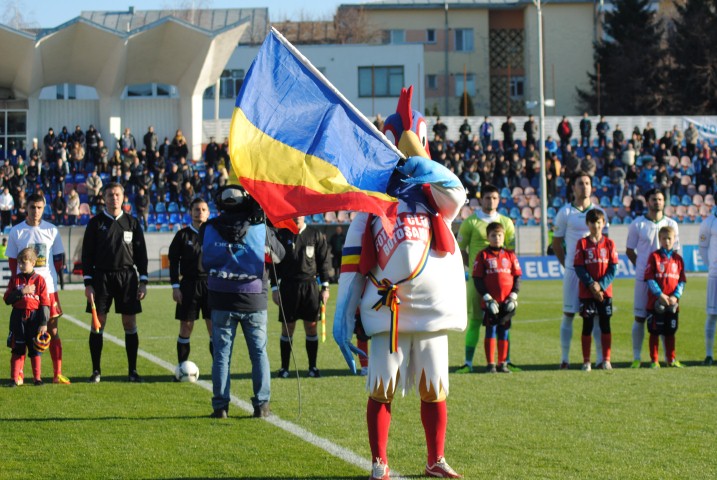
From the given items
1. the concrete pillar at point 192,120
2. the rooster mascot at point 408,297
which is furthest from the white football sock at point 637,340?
the concrete pillar at point 192,120

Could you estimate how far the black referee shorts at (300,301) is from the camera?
39.5ft

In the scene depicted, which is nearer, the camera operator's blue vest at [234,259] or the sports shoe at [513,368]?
the camera operator's blue vest at [234,259]

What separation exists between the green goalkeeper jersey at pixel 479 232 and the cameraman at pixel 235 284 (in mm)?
3880

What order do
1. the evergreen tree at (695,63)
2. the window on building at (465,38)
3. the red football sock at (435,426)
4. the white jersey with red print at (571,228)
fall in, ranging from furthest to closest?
the window on building at (465,38)
the evergreen tree at (695,63)
the white jersey with red print at (571,228)
the red football sock at (435,426)

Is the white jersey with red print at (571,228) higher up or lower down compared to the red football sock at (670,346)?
higher up

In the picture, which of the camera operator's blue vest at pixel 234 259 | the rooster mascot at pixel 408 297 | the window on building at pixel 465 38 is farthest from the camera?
the window on building at pixel 465 38

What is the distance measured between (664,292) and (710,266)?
890 mm

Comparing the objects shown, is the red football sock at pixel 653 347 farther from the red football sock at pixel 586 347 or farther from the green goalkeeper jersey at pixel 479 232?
the green goalkeeper jersey at pixel 479 232

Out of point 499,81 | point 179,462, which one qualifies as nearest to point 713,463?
point 179,462

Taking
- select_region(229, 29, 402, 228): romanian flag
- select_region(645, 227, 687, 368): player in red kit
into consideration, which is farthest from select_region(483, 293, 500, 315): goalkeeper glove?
select_region(229, 29, 402, 228): romanian flag

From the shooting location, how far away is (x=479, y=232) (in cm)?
1241

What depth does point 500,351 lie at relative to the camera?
12.0 metres

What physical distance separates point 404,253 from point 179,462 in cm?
215

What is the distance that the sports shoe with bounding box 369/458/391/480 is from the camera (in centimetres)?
641
